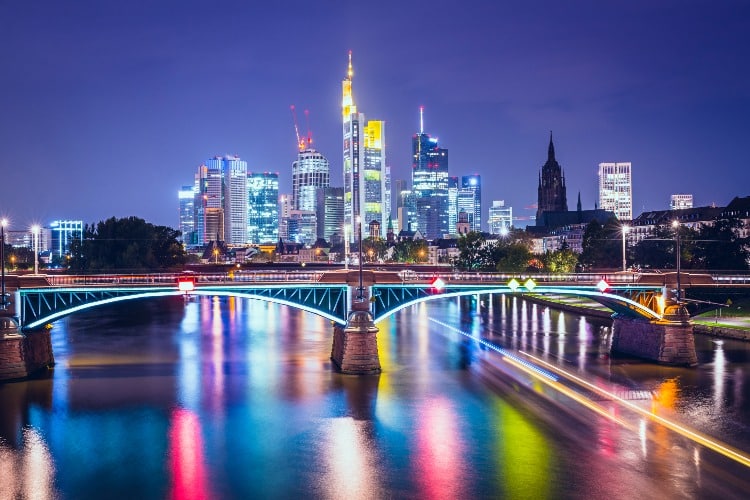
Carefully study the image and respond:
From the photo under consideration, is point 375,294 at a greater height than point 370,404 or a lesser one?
greater

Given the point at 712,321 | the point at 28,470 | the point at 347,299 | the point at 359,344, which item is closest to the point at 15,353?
the point at 28,470

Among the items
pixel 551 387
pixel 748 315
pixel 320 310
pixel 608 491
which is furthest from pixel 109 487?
pixel 748 315

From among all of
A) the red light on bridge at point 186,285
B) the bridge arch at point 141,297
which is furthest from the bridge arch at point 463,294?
the red light on bridge at point 186,285

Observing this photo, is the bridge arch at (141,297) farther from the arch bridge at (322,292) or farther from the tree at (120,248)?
the tree at (120,248)

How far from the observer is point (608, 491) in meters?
37.4

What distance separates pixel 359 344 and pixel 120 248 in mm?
90285

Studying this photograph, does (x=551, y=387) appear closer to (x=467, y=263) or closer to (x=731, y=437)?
(x=731, y=437)

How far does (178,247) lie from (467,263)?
6643cm

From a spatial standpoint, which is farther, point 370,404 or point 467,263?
point 467,263

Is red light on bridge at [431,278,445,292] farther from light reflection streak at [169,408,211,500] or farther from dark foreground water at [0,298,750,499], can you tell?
light reflection streak at [169,408,211,500]

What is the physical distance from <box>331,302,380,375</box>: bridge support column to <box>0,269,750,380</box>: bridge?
0.27 ft

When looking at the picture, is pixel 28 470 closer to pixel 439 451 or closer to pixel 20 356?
pixel 439 451

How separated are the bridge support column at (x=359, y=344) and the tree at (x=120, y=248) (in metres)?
80.2

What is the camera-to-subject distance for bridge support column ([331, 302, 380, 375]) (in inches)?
2522
